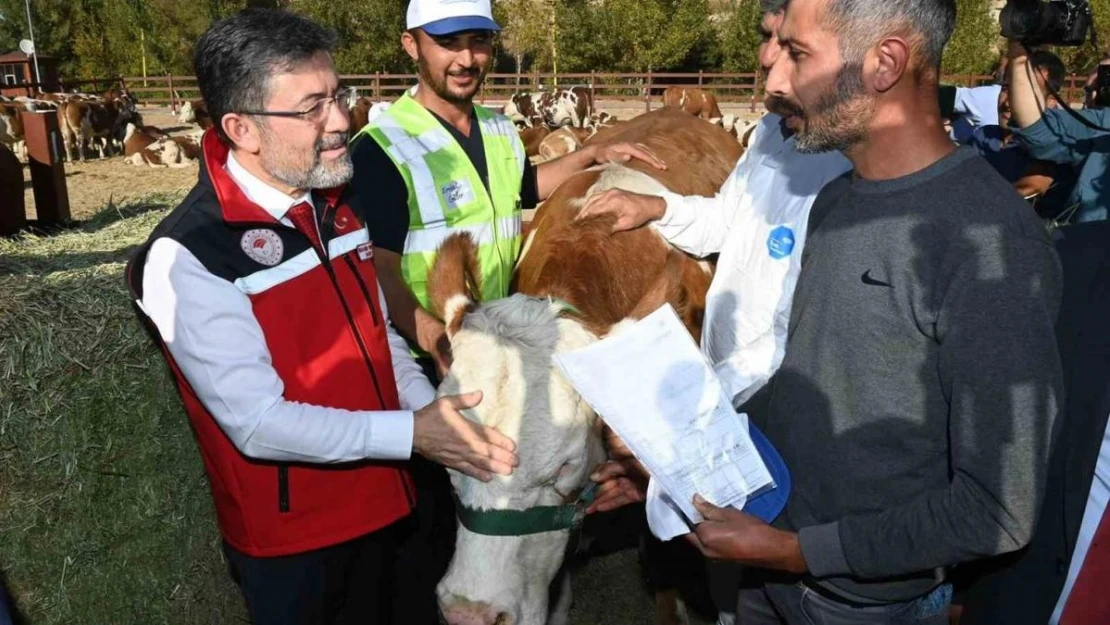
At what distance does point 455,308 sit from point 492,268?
0.73 m

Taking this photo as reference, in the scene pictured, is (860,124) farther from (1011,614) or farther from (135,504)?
(135,504)

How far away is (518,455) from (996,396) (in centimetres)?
124

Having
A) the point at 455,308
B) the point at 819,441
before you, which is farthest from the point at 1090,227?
the point at 455,308

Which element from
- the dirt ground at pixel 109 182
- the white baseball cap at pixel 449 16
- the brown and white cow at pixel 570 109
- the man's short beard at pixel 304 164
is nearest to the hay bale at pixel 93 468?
the man's short beard at pixel 304 164

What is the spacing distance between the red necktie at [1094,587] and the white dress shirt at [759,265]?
0.76 meters

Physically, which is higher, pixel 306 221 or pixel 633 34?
pixel 633 34

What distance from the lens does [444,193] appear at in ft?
10.3

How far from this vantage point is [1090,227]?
188cm

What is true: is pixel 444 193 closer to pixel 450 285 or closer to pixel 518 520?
pixel 450 285

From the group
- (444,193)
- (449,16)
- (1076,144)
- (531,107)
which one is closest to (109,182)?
(531,107)

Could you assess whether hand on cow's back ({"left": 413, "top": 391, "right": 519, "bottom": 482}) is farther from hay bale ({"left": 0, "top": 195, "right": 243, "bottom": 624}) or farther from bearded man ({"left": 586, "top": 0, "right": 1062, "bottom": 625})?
hay bale ({"left": 0, "top": 195, "right": 243, "bottom": 624})

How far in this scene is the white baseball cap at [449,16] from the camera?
10.4 feet

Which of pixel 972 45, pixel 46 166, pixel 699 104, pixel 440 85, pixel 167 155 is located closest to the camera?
pixel 440 85

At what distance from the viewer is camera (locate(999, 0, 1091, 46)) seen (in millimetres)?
2967
